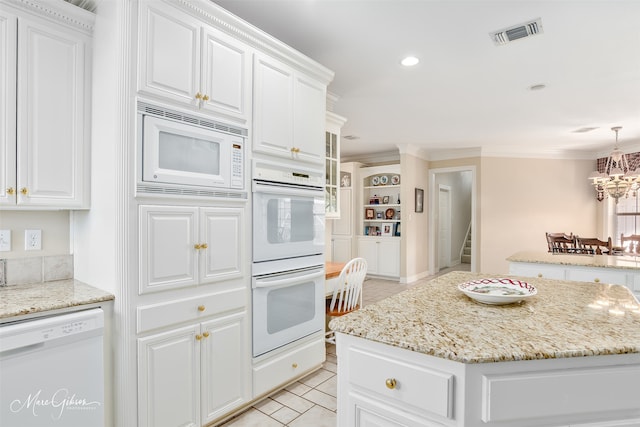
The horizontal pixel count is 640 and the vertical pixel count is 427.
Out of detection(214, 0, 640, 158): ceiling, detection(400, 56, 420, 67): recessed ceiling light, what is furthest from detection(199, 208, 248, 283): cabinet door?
detection(400, 56, 420, 67): recessed ceiling light

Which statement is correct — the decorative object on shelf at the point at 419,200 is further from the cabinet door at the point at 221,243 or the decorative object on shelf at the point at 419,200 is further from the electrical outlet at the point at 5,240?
the electrical outlet at the point at 5,240

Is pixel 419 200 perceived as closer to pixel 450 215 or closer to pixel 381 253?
pixel 381 253

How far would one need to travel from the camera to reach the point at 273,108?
2.28m

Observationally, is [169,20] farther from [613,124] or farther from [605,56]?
[613,124]

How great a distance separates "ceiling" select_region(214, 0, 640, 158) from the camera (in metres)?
2.17

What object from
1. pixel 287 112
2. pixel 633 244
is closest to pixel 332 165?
pixel 287 112

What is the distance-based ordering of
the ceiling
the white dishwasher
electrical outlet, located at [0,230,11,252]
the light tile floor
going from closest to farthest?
1. the white dishwasher
2. electrical outlet, located at [0,230,11,252]
3. the light tile floor
4. the ceiling

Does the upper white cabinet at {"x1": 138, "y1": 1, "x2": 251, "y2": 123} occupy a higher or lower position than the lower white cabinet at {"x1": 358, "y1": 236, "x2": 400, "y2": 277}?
higher

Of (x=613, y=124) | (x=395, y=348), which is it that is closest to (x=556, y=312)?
(x=395, y=348)

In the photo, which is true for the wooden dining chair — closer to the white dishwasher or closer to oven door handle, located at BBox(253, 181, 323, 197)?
oven door handle, located at BBox(253, 181, 323, 197)

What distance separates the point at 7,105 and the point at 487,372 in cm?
236

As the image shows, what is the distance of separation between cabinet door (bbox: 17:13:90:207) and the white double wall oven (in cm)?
98

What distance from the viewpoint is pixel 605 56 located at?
2814 millimetres

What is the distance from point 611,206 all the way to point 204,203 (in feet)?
25.9
